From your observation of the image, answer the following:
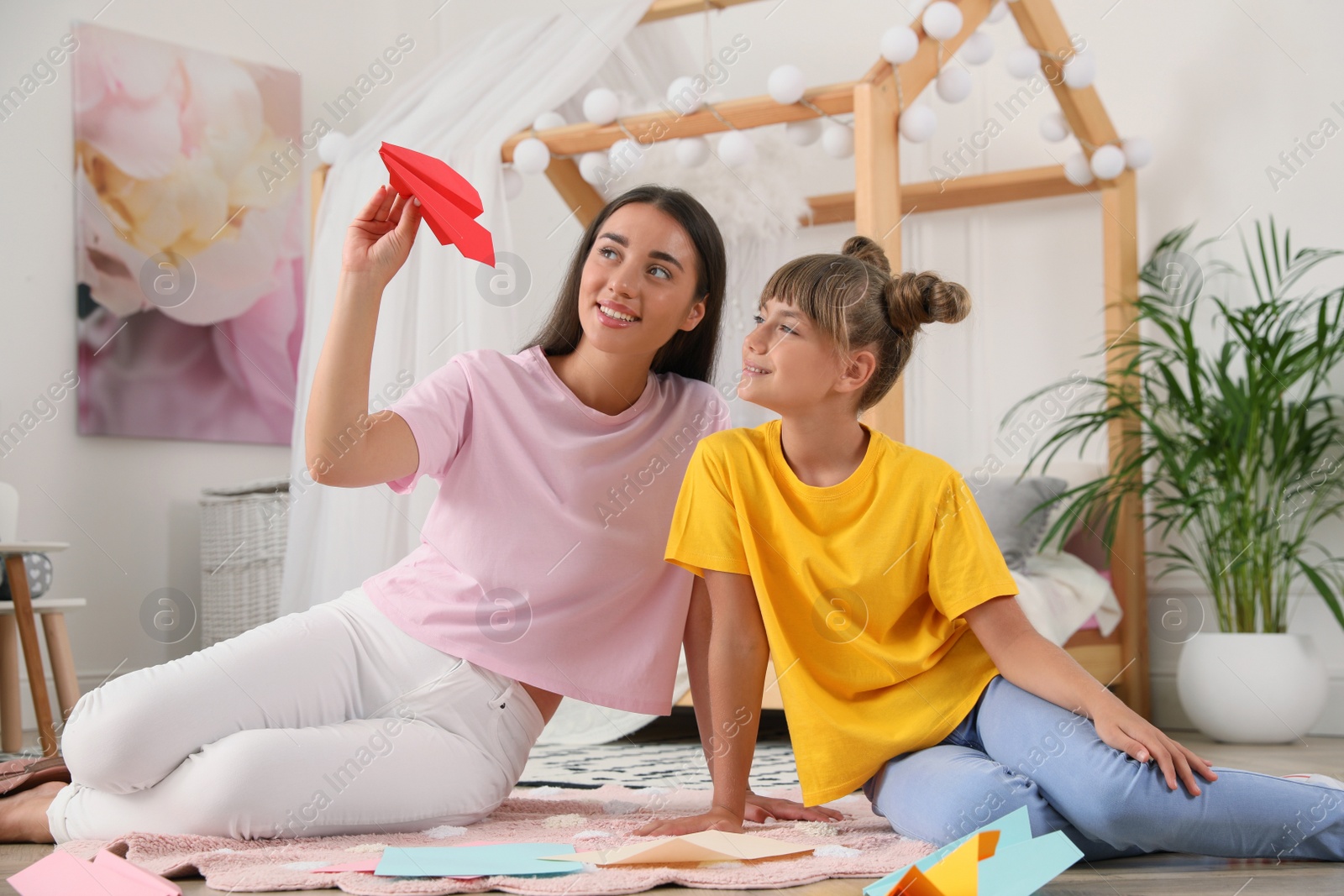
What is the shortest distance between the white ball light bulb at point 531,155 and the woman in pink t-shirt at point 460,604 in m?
1.07

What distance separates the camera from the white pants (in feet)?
4.10

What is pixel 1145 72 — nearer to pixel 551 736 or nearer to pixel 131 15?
pixel 551 736

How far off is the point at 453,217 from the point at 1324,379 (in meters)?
2.42

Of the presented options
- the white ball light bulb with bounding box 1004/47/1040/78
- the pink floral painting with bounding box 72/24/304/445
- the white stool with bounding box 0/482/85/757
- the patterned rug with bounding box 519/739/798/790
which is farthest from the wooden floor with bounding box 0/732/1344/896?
the pink floral painting with bounding box 72/24/304/445

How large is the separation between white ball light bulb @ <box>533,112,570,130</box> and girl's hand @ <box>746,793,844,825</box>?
1.73 m

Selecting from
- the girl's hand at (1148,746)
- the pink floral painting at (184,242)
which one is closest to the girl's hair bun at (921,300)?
the girl's hand at (1148,746)

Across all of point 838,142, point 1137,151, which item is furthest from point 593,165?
point 1137,151

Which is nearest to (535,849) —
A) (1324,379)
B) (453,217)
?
(453,217)

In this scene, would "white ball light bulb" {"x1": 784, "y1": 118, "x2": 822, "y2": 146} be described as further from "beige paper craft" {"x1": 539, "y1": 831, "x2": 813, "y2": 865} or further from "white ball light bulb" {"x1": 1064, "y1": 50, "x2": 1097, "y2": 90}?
"beige paper craft" {"x1": 539, "y1": 831, "x2": 813, "y2": 865}

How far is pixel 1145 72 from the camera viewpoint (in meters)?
3.44

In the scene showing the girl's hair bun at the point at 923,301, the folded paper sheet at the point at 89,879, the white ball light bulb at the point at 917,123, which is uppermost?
the white ball light bulb at the point at 917,123

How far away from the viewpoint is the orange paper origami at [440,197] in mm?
1296

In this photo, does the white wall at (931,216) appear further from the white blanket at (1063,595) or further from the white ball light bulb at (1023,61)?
the white ball light bulb at (1023,61)

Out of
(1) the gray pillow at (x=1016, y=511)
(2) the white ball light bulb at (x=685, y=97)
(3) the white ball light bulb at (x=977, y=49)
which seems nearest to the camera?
(2) the white ball light bulb at (x=685, y=97)
